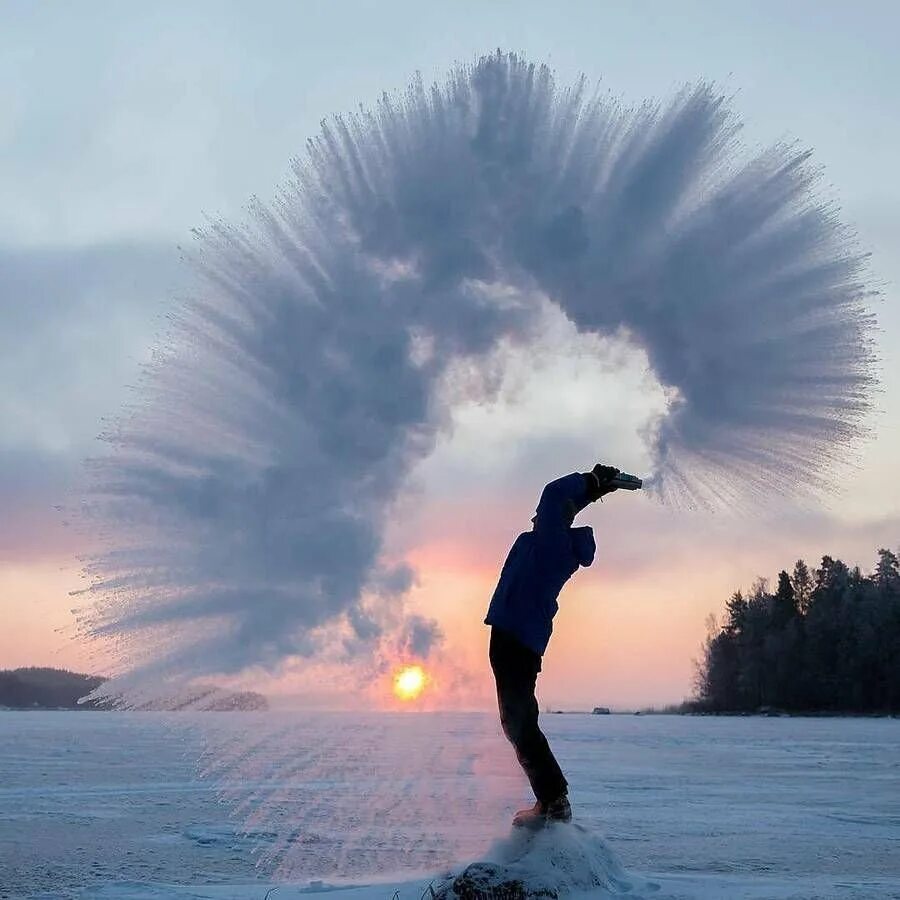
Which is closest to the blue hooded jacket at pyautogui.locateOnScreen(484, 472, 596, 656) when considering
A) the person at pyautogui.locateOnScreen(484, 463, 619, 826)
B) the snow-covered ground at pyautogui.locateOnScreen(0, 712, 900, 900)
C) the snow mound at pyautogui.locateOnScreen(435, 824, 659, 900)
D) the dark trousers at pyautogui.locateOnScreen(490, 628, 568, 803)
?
the person at pyautogui.locateOnScreen(484, 463, 619, 826)

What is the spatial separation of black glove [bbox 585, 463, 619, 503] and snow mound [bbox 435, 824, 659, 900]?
8.36 feet

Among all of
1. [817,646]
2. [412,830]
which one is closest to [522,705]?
[412,830]

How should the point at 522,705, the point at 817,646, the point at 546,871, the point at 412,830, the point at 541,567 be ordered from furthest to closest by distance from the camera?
the point at 817,646, the point at 412,830, the point at 541,567, the point at 522,705, the point at 546,871

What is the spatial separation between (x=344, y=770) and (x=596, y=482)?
12719 mm

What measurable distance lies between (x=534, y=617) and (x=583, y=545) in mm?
707

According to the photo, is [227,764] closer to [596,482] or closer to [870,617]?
[596,482]

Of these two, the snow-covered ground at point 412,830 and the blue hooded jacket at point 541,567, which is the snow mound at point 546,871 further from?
the blue hooded jacket at point 541,567

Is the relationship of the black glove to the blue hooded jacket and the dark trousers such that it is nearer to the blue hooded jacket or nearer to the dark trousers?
the blue hooded jacket

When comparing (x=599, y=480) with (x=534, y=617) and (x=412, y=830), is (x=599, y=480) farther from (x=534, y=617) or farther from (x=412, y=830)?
(x=412, y=830)

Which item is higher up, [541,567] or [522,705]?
[541,567]

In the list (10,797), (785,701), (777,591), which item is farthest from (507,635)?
(777,591)

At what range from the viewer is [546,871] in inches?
278

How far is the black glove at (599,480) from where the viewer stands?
7965 mm

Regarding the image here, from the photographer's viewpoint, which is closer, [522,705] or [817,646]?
[522,705]
